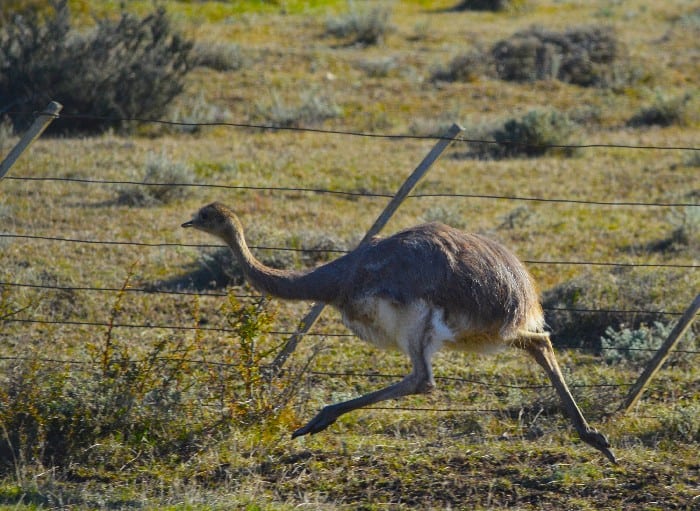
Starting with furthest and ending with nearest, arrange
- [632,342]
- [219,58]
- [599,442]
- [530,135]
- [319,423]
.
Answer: [219,58]
[530,135]
[632,342]
[599,442]
[319,423]

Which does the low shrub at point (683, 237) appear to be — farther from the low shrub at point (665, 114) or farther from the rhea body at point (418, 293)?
the low shrub at point (665, 114)

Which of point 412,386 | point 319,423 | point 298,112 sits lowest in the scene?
point 298,112

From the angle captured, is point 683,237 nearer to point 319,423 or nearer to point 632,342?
point 632,342

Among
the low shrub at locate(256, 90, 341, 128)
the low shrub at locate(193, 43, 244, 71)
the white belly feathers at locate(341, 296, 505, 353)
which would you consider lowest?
the low shrub at locate(256, 90, 341, 128)

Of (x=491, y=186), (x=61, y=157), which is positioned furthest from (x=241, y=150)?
(x=491, y=186)

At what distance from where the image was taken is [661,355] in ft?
22.7

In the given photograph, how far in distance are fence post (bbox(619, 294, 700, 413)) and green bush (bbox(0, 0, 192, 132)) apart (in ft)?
31.4

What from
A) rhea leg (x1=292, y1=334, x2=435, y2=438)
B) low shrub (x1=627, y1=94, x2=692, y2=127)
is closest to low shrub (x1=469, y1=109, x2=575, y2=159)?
low shrub (x1=627, y1=94, x2=692, y2=127)

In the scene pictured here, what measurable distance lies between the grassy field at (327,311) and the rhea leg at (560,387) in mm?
144

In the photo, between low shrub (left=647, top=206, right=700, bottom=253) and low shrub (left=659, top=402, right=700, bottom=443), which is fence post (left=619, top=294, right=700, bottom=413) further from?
low shrub (left=647, top=206, right=700, bottom=253)

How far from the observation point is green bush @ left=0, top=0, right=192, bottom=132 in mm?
14703

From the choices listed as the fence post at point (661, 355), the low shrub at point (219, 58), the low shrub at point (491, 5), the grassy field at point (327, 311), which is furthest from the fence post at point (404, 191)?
the low shrub at point (491, 5)

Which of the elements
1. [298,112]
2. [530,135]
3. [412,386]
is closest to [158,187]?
[298,112]

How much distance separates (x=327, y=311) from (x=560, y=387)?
129 inches
